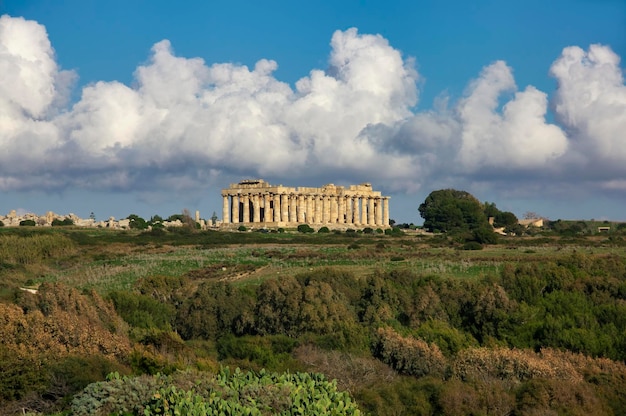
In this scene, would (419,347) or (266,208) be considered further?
(266,208)

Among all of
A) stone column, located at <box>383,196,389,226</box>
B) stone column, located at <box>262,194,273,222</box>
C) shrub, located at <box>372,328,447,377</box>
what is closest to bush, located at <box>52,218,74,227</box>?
→ stone column, located at <box>262,194,273,222</box>

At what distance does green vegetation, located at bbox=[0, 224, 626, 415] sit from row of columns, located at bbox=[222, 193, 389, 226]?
7088 cm

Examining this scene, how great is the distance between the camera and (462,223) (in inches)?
5512

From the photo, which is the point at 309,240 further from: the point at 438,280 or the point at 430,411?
the point at 430,411

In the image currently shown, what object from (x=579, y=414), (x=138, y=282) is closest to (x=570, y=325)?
(x=579, y=414)

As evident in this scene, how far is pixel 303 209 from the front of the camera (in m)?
141

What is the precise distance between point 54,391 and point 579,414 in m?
16.6

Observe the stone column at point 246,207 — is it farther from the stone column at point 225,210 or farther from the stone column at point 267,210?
the stone column at point 267,210

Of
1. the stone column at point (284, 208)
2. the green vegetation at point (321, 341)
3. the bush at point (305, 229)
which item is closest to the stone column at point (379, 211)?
the stone column at point (284, 208)

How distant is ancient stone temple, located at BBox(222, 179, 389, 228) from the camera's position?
138375 mm

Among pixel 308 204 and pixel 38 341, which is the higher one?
pixel 308 204

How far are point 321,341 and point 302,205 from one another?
10122cm

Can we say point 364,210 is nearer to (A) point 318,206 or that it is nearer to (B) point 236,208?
(A) point 318,206

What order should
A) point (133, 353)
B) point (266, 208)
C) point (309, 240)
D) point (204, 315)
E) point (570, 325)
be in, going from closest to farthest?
point (133, 353) → point (570, 325) → point (204, 315) → point (309, 240) → point (266, 208)
